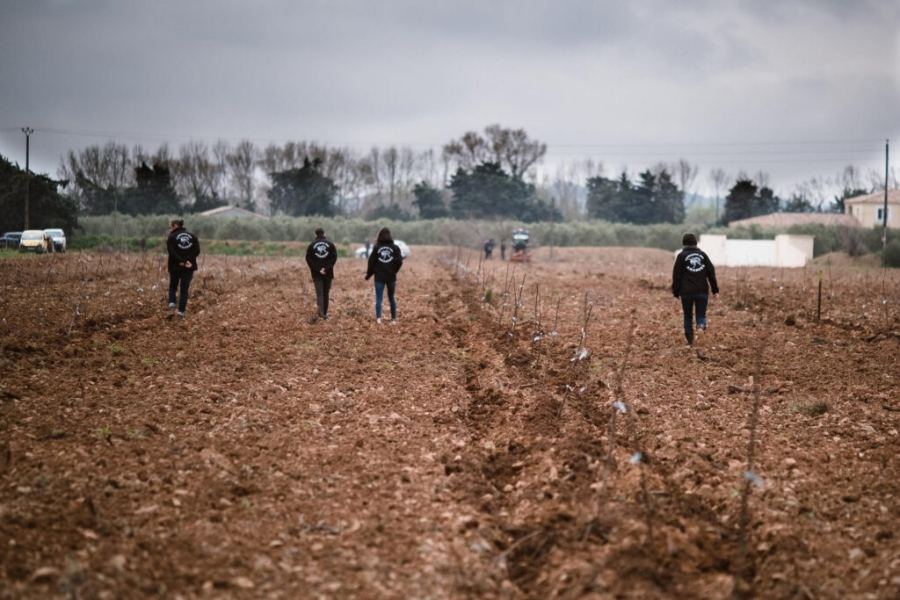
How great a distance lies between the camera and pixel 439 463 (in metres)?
7.07

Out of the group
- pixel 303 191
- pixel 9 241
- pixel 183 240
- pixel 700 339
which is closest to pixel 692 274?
pixel 700 339

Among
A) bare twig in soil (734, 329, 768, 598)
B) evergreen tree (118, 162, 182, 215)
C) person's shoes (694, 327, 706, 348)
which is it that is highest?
evergreen tree (118, 162, 182, 215)

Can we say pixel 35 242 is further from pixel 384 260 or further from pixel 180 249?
pixel 384 260

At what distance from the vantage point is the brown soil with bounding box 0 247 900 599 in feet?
16.0

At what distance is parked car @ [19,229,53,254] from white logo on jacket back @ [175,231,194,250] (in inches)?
862

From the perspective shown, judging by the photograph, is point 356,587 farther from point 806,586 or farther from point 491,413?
point 491,413

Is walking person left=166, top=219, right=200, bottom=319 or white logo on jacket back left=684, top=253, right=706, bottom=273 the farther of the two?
walking person left=166, top=219, right=200, bottom=319

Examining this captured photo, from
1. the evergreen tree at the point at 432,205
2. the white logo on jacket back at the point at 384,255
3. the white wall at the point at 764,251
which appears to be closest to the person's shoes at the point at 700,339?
the white logo on jacket back at the point at 384,255

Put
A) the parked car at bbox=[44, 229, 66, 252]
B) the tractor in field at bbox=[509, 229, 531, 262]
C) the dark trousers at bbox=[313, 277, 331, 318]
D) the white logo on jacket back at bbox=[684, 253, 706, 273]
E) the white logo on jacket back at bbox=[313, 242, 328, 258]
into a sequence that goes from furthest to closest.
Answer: the tractor in field at bbox=[509, 229, 531, 262], the parked car at bbox=[44, 229, 66, 252], the dark trousers at bbox=[313, 277, 331, 318], the white logo on jacket back at bbox=[313, 242, 328, 258], the white logo on jacket back at bbox=[684, 253, 706, 273]

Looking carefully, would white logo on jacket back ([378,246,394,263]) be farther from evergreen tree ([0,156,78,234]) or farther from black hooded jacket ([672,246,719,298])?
evergreen tree ([0,156,78,234])

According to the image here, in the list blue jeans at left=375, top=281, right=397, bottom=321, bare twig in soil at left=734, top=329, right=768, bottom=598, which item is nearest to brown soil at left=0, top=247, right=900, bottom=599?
bare twig in soil at left=734, top=329, right=768, bottom=598

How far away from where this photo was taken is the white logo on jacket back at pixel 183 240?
14.2 m

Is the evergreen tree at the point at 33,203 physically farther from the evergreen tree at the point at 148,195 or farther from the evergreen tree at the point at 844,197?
the evergreen tree at the point at 844,197

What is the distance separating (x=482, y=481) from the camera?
21.8ft
